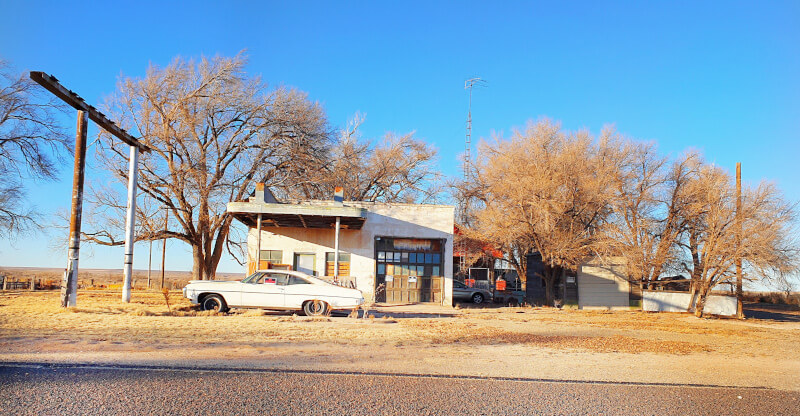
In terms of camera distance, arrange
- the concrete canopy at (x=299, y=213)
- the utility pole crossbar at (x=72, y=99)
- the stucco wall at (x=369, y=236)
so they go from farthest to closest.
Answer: the stucco wall at (x=369, y=236), the concrete canopy at (x=299, y=213), the utility pole crossbar at (x=72, y=99)

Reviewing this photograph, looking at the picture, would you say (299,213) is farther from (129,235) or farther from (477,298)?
(477,298)

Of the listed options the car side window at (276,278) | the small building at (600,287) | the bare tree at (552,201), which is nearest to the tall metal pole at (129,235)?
the car side window at (276,278)

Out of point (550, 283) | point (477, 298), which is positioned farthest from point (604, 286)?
point (477, 298)

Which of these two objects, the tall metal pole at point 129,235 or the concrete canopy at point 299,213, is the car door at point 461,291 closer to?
the concrete canopy at point 299,213

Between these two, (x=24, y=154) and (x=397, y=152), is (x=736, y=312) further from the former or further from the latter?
(x=24, y=154)

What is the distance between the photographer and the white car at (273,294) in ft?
53.9

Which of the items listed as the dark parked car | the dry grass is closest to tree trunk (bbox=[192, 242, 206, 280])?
the dry grass

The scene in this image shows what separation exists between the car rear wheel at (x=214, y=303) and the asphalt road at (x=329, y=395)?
843 centimetres

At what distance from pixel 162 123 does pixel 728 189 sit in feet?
80.1

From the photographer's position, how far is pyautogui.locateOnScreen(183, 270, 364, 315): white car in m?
16.4

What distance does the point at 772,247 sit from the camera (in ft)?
73.8

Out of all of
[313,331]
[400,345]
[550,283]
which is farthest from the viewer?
[550,283]

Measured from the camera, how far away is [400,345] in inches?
454

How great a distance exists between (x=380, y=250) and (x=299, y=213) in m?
5.50
